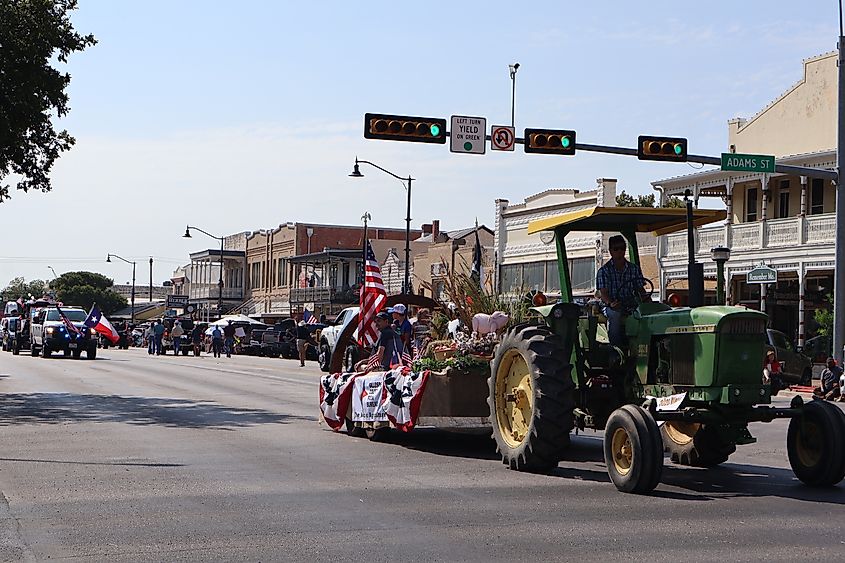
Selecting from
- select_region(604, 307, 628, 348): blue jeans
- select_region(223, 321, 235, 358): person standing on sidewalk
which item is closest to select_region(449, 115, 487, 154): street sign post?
select_region(604, 307, 628, 348): blue jeans

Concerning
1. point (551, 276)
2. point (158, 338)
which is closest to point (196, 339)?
point (158, 338)

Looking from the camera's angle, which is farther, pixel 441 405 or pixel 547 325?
pixel 441 405

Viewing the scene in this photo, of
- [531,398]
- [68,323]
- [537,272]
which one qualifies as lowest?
[531,398]

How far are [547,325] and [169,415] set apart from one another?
894 centimetres

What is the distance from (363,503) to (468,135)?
49.9ft

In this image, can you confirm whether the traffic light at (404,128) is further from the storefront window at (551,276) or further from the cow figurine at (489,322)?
the storefront window at (551,276)

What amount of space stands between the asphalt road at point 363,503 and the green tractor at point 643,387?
0.31 m

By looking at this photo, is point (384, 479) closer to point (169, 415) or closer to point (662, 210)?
point (662, 210)

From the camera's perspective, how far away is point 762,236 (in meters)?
38.8

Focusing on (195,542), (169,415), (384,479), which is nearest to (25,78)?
(169,415)

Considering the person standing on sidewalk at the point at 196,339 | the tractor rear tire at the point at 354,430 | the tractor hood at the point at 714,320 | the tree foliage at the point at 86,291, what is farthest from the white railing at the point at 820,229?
the tree foliage at the point at 86,291

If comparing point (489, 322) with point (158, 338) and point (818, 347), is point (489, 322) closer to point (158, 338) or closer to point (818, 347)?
point (818, 347)

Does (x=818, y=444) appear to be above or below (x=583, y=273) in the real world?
below

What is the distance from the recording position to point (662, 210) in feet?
38.4
